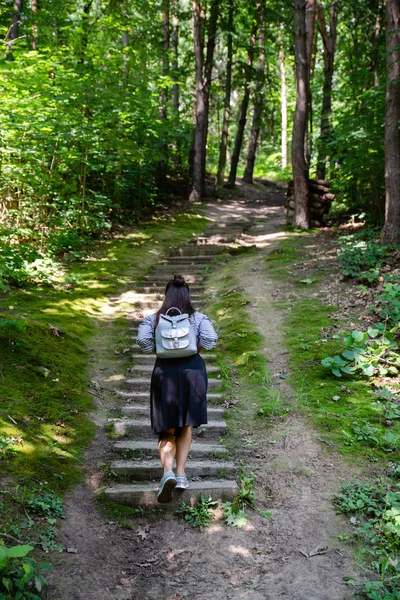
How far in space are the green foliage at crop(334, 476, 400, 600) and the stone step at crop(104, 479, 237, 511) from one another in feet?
3.14

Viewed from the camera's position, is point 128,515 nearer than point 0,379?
Yes

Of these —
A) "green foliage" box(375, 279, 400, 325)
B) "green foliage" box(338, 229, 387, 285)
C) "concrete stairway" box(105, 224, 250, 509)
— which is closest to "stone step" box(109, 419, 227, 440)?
"concrete stairway" box(105, 224, 250, 509)

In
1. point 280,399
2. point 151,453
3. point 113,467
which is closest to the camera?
point 113,467

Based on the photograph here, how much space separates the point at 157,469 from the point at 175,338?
1421 mm

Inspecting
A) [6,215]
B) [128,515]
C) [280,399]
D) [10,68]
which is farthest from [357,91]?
[128,515]

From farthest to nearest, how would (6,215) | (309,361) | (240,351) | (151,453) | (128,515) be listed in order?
(6,215) < (240,351) < (309,361) < (151,453) < (128,515)

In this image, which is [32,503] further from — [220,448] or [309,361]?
[309,361]

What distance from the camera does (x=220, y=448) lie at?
16.3 feet

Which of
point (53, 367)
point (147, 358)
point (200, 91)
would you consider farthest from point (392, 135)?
point (200, 91)

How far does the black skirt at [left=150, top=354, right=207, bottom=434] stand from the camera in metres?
4.04

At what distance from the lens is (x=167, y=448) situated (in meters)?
4.07

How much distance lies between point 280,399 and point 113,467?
2.19 m

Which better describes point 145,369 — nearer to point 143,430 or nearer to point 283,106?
point 143,430

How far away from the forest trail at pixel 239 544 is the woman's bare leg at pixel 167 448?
1.63 feet
